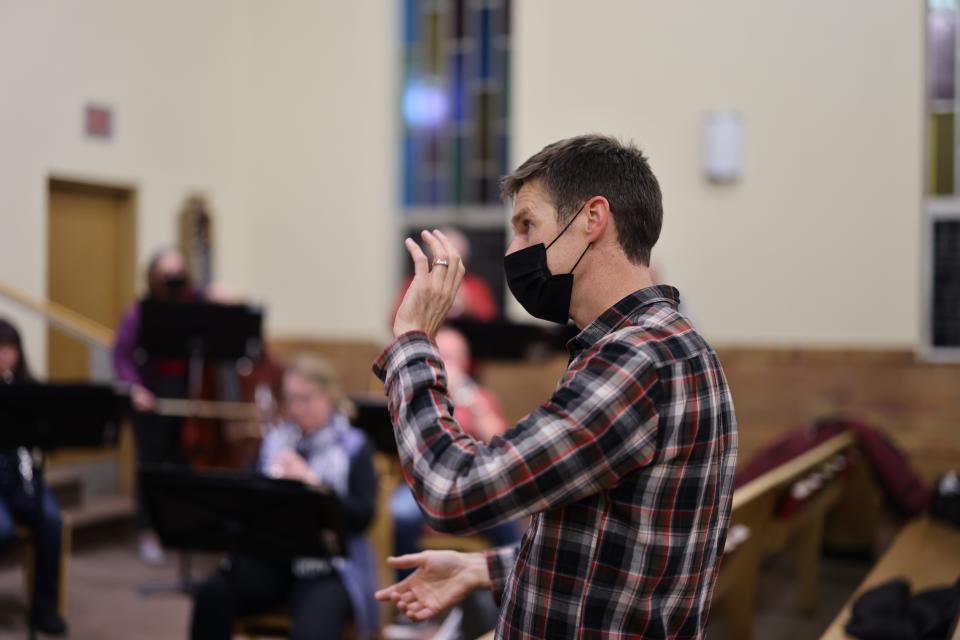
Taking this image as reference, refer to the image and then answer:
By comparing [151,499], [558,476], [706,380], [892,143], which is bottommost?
[151,499]

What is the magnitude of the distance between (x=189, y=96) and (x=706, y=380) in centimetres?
673

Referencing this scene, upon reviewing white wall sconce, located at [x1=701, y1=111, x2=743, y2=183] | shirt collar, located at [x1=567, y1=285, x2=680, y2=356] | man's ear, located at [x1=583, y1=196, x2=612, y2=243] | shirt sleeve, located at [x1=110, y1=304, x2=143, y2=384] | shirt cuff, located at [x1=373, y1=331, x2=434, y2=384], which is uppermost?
white wall sconce, located at [x1=701, y1=111, x2=743, y2=183]

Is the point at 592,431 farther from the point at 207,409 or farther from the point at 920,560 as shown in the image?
the point at 207,409

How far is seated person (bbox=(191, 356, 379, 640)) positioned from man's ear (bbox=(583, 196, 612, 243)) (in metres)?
1.96

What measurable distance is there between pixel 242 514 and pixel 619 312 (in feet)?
7.16

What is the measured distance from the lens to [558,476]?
117 centimetres

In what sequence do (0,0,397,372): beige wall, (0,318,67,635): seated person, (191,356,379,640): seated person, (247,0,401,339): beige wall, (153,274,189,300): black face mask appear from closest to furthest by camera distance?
1. (191,356,379,640): seated person
2. (0,318,67,635): seated person
3. (153,274,189,300): black face mask
4. (0,0,397,372): beige wall
5. (247,0,401,339): beige wall

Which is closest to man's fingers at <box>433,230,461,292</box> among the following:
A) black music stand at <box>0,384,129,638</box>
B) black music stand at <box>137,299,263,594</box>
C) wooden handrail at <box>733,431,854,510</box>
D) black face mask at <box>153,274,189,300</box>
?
wooden handrail at <box>733,431,854,510</box>

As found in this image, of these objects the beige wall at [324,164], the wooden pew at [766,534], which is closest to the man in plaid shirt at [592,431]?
the wooden pew at [766,534]

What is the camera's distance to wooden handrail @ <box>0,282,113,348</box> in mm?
4961

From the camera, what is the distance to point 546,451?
3.84 ft

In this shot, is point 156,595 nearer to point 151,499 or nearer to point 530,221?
point 151,499

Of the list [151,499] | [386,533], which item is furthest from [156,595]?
[151,499]

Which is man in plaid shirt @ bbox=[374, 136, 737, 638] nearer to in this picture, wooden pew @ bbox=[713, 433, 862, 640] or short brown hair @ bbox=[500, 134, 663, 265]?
short brown hair @ bbox=[500, 134, 663, 265]
